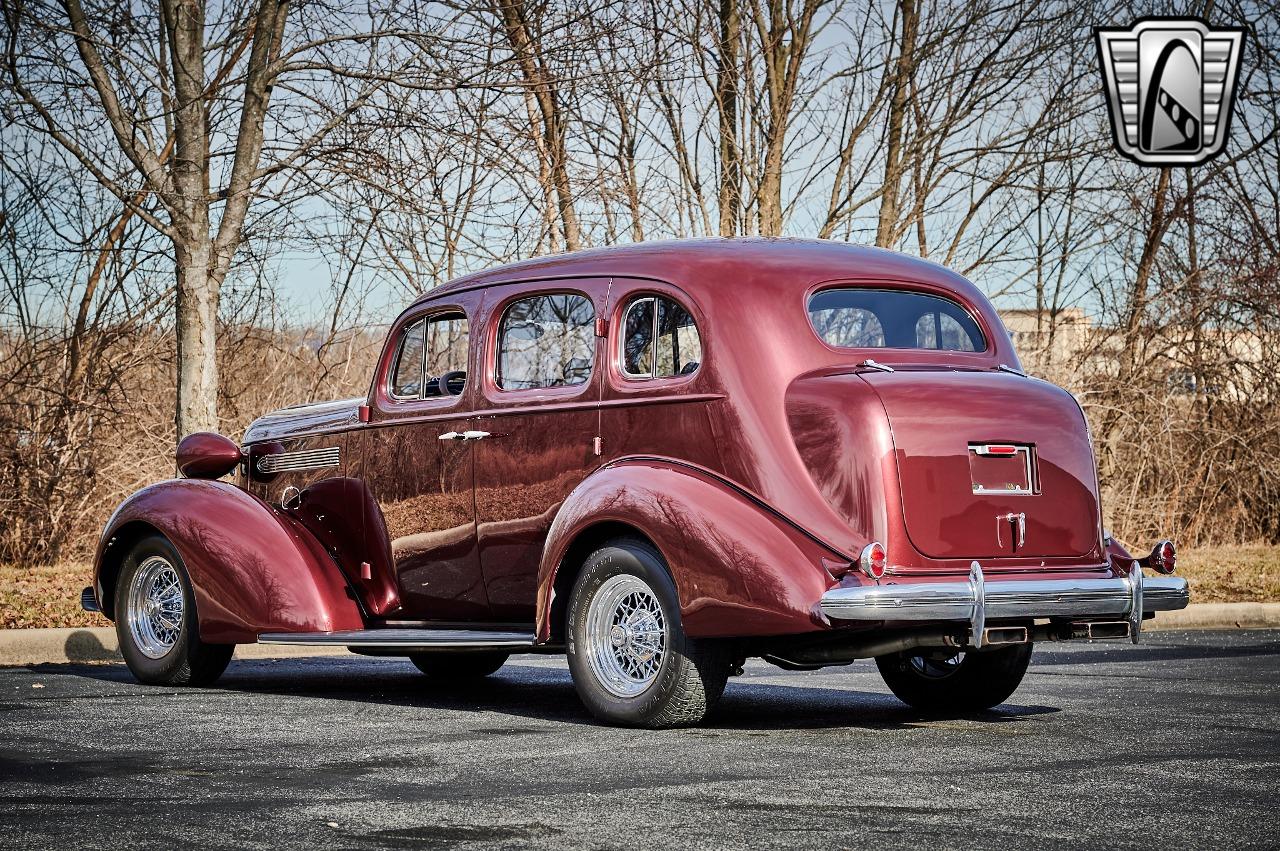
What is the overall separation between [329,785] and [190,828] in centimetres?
80

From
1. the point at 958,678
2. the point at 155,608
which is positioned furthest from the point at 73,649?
the point at 958,678

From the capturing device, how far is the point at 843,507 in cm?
663

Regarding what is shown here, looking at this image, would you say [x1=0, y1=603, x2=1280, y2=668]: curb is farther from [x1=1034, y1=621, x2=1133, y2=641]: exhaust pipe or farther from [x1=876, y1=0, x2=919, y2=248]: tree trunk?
[x1=876, y1=0, x2=919, y2=248]: tree trunk

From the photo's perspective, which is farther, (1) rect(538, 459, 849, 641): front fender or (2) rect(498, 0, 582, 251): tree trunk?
(2) rect(498, 0, 582, 251): tree trunk

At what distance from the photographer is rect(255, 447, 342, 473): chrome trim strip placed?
9.08 m

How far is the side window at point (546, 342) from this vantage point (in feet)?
25.8

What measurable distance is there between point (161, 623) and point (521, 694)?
2.14 m

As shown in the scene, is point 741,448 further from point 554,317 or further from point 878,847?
point 878,847

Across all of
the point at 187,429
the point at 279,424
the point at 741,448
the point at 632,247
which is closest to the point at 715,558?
the point at 741,448

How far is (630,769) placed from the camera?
5871 millimetres

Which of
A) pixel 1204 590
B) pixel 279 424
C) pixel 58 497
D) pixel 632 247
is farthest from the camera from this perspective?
pixel 58 497

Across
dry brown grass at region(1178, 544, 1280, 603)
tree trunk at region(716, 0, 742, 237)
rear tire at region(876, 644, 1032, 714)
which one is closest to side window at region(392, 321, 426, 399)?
rear tire at region(876, 644, 1032, 714)

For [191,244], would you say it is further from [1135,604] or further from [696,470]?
[1135,604]

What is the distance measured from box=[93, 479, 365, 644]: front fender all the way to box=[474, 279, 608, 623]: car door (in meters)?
1.08
